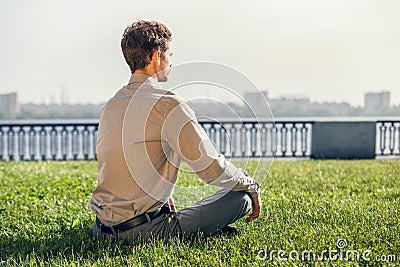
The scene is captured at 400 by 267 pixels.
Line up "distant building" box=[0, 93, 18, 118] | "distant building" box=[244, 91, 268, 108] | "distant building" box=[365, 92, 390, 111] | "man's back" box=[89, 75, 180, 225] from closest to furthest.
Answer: "man's back" box=[89, 75, 180, 225], "distant building" box=[244, 91, 268, 108], "distant building" box=[365, 92, 390, 111], "distant building" box=[0, 93, 18, 118]

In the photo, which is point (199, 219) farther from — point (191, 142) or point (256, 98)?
point (256, 98)

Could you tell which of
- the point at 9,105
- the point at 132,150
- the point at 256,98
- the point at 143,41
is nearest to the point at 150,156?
the point at 132,150

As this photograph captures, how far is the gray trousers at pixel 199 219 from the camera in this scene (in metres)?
3.81

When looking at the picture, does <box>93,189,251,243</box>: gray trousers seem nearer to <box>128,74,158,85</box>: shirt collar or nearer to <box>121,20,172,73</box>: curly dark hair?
<box>128,74,158,85</box>: shirt collar

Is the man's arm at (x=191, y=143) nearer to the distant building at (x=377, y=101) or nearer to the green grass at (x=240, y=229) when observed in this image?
the green grass at (x=240, y=229)

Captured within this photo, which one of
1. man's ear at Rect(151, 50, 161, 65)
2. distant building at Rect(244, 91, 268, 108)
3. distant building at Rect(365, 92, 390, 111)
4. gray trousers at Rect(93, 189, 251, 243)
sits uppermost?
man's ear at Rect(151, 50, 161, 65)

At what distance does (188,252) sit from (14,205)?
2747mm

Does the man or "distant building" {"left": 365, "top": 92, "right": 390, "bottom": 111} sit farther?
"distant building" {"left": 365, "top": 92, "right": 390, "bottom": 111}

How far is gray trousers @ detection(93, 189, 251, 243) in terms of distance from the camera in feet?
12.5

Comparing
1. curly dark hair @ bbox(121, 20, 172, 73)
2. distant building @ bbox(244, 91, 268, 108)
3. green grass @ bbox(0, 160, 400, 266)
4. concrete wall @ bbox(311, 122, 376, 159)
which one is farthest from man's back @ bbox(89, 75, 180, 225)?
concrete wall @ bbox(311, 122, 376, 159)

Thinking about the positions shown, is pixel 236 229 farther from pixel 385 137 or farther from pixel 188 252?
pixel 385 137

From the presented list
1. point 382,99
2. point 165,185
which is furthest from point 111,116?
point 382,99

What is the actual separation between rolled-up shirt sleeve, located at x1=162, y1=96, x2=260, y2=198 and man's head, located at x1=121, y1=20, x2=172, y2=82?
29 centimetres

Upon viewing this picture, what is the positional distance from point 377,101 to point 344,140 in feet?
24.9
